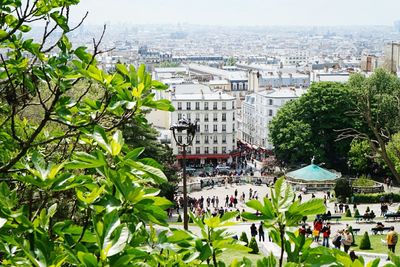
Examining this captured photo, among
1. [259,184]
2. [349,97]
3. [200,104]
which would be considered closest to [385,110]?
[349,97]

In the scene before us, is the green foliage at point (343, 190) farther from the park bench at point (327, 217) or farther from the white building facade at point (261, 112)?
the white building facade at point (261, 112)

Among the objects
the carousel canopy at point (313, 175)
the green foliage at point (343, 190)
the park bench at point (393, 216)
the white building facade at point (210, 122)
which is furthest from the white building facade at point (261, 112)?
the park bench at point (393, 216)

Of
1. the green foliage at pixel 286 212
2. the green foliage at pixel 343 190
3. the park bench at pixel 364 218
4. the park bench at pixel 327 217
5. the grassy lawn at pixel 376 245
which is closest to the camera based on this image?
the green foliage at pixel 286 212

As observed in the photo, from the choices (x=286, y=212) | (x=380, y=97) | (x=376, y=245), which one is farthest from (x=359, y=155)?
(x=286, y=212)

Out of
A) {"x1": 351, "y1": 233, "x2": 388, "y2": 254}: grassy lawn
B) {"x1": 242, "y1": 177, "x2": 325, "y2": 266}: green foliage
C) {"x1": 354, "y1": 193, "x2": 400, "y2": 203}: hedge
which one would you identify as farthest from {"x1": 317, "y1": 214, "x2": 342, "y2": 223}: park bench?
{"x1": 242, "y1": 177, "x2": 325, "y2": 266}: green foliage

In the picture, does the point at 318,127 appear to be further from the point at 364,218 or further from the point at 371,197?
the point at 364,218
